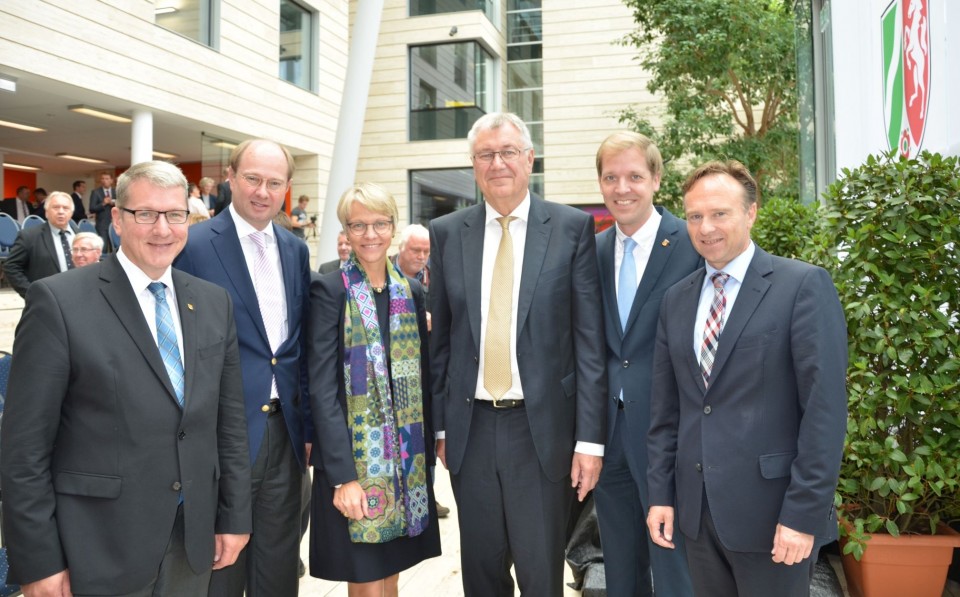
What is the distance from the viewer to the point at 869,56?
193 inches

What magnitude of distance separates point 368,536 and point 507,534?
0.50m

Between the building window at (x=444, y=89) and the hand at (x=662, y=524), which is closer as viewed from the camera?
the hand at (x=662, y=524)

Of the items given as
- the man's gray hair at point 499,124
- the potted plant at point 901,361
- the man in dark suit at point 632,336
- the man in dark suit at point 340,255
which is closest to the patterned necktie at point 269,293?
the man's gray hair at point 499,124

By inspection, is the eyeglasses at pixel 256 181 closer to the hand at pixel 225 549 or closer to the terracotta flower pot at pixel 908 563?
the hand at pixel 225 549

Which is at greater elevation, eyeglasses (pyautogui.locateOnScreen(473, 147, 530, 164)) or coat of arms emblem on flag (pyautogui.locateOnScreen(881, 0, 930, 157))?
coat of arms emblem on flag (pyautogui.locateOnScreen(881, 0, 930, 157))

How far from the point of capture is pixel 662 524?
7.26 ft

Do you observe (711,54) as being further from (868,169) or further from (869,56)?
(868,169)

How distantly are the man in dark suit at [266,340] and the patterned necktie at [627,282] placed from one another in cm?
120

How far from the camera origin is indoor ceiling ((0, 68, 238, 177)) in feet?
37.3

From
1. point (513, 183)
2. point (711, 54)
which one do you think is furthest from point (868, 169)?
point (711, 54)

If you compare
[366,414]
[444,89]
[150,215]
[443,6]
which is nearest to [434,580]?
[366,414]

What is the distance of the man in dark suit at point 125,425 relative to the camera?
5.67 feet

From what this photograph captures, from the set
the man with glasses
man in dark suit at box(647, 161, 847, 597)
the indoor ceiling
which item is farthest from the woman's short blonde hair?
the indoor ceiling

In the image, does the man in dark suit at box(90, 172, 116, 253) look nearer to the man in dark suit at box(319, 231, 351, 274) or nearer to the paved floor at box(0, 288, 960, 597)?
the man in dark suit at box(319, 231, 351, 274)
